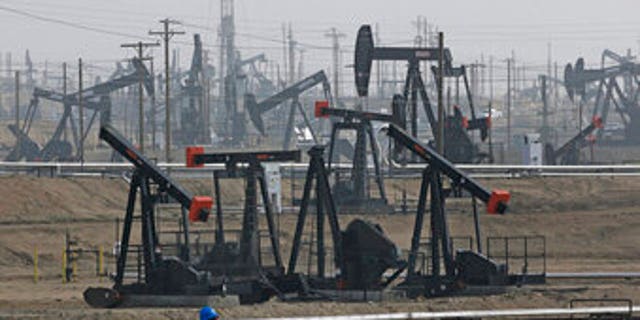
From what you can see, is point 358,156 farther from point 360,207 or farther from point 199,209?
point 199,209

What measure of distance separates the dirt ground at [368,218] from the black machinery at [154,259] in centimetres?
78

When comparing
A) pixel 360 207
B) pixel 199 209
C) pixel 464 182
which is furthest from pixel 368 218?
pixel 199 209

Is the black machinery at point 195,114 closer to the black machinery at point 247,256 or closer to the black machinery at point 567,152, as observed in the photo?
the black machinery at point 567,152

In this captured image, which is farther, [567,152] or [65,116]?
[65,116]

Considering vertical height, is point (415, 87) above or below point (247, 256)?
above

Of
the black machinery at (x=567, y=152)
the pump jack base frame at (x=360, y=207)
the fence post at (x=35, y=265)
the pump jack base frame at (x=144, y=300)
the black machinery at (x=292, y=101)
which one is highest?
the black machinery at (x=292, y=101)

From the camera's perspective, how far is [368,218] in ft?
164

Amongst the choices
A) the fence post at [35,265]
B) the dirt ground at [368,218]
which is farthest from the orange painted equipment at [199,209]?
the fence post at [35,265]

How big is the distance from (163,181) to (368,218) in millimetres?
20863

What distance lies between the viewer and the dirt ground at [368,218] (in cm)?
2944

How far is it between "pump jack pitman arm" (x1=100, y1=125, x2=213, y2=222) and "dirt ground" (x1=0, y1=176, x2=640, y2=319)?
1829 mm

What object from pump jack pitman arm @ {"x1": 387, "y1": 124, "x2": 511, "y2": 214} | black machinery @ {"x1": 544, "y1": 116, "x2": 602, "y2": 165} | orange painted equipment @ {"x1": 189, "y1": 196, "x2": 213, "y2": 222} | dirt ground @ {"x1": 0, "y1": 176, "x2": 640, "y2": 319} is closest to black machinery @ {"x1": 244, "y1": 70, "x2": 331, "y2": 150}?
black machinery @ {"x1": 544, "y1": 116, "x2": 602, "y2": 165}

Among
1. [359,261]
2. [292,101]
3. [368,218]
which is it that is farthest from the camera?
[292,101]

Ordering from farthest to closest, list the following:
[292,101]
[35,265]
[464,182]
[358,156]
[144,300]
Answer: [292,101] → [358,156] → [35,265] → [464,182] → [144,300]
